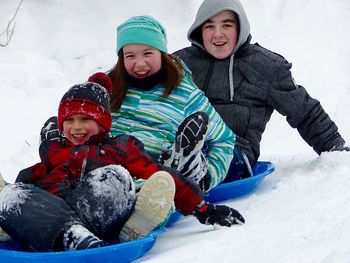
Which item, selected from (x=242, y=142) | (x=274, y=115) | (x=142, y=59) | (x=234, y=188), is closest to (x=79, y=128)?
(x=142, y=59)

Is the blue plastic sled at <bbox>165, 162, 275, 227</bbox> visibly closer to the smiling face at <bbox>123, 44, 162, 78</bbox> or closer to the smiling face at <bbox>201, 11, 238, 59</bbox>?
the smiling face at <bbox>123, 44, 162, 78</bbox>

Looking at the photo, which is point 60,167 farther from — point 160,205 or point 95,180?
point 160,205

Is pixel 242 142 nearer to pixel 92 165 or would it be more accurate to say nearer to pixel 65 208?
pixel 92 165

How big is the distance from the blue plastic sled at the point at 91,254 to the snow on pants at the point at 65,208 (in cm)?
7

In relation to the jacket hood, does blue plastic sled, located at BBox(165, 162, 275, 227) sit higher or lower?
lower

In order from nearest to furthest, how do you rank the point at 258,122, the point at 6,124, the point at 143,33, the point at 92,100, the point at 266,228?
the point at 266,228, the point at 92,100, the point at 143,33, the point at 258,122, the point at 6,124

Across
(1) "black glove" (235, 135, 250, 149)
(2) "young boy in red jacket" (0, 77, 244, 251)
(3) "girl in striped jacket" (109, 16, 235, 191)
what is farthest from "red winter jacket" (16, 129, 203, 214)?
(1) "black glove" (235, 135, 250, 149)

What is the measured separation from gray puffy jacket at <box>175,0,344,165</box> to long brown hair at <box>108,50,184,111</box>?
1.77 ft

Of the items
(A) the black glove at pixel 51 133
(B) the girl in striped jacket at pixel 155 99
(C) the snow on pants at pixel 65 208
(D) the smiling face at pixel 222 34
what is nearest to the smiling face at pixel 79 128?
(A) the black glove at pixel 51 133

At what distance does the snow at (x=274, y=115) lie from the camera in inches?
78.7

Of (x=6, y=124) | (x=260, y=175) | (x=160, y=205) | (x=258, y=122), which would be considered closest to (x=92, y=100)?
(x=160, y=205)

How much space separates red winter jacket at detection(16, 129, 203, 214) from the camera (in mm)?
2215

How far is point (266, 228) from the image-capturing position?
2158mm

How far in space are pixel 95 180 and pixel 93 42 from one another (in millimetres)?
4721
